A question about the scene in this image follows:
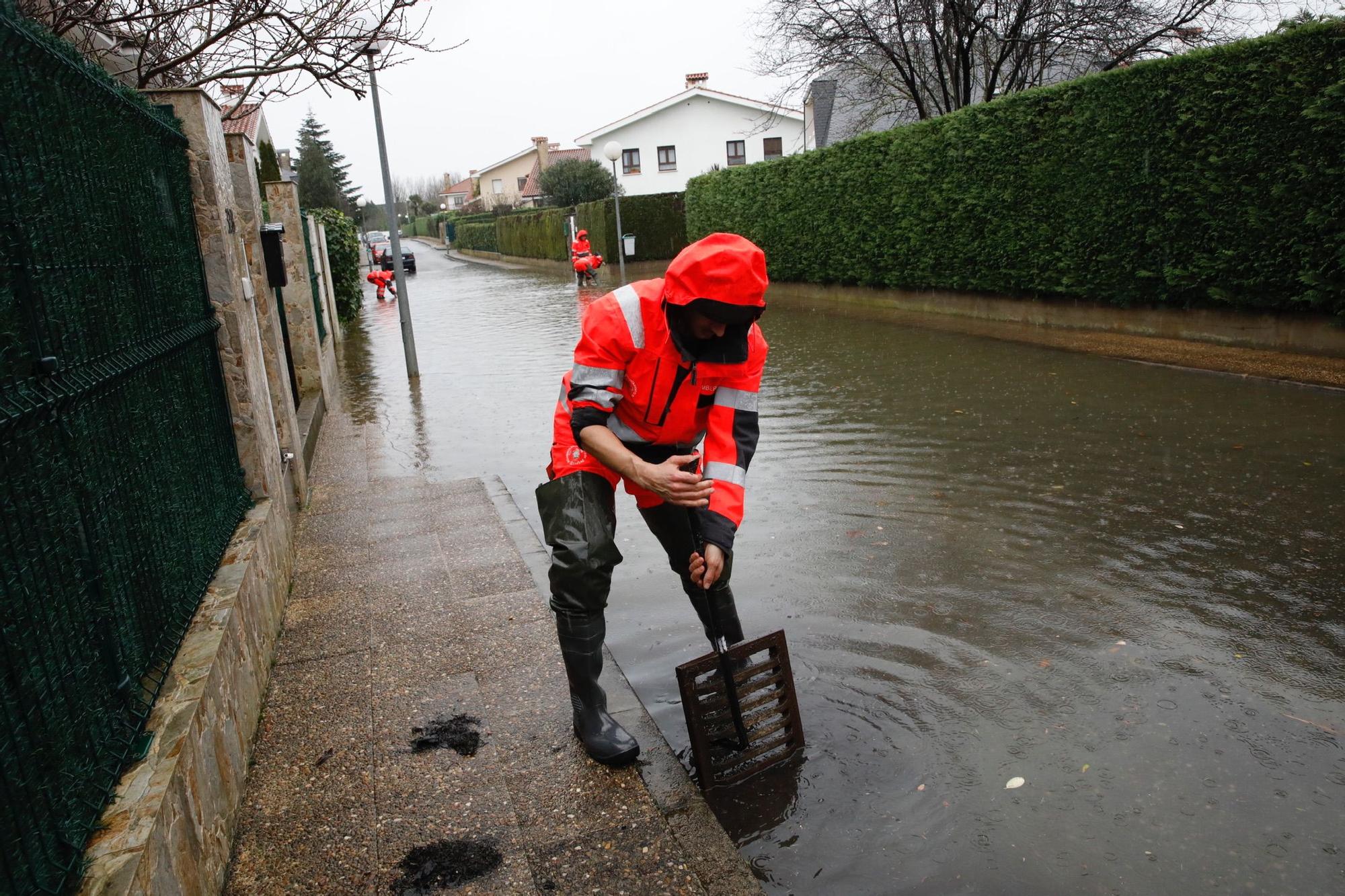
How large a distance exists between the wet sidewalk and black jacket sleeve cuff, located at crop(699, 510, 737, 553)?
76cm

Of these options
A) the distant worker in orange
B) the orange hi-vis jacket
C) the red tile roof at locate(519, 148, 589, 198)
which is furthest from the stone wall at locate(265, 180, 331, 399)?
the red tile roof at locate(519, 148, 589, 198)

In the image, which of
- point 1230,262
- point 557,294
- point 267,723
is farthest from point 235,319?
point 557,294

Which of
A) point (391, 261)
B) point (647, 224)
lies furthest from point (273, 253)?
point (391, 261)

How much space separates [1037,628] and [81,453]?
368cm

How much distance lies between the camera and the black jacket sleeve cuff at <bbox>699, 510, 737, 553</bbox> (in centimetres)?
336

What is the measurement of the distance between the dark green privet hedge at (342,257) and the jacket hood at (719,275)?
1636 centimetres

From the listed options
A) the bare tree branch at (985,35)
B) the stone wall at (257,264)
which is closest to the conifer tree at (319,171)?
the bare tree branch at (985,35)

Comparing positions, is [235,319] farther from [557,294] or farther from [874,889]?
[557,294]

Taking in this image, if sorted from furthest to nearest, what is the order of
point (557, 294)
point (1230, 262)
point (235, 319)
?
1. point (557, 294)
2. point (1230, 262)
3. point (235, 319)

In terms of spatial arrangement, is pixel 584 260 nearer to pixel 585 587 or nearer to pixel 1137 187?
pixel 1137 187

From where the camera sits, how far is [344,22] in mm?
6988

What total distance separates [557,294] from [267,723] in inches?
898

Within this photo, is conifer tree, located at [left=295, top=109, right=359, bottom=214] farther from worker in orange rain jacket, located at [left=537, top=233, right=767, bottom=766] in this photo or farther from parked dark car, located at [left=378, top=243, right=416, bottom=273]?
worker in orange rain jacket, located at [left=537, top=233, right=767, bottom=766]

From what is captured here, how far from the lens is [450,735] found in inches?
141
